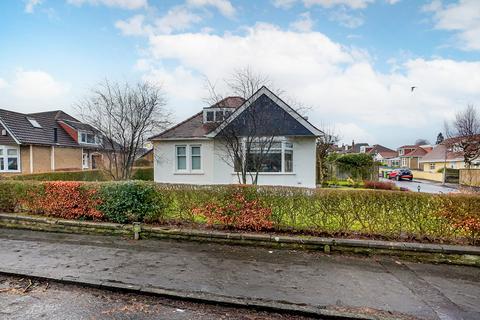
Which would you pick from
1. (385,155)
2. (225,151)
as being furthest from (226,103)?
(385,155)

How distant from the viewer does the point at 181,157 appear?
17.3 m

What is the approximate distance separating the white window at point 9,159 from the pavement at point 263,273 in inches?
923

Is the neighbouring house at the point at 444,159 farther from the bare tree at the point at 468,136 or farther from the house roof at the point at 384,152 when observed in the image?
the house roof at the point at 384,152

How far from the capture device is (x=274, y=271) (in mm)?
4891

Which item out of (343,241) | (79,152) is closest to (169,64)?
(343,241)

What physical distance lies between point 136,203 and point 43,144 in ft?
82.7

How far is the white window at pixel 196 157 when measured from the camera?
1709 centimetres

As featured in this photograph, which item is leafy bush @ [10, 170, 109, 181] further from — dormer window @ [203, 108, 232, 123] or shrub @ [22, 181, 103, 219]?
shrub @ [22, 181, 103, 219]

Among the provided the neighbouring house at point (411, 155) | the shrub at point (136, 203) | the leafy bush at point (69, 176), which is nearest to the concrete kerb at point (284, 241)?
the shrub at point (136, 203)

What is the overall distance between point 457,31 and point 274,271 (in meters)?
13.2

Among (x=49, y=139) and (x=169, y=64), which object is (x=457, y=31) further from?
(x=49, y=139)

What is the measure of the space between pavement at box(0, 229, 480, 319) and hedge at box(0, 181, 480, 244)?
790 millimetres

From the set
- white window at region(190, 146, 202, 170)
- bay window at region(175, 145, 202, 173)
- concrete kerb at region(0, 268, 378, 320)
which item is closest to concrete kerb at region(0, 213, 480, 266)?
concrete kerb at region(0, 268, 378, 320)

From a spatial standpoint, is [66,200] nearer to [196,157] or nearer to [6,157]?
[196,157]
